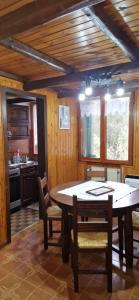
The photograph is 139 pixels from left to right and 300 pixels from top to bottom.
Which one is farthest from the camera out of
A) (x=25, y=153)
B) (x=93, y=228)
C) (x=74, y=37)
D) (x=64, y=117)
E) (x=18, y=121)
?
(x=25, y=153)

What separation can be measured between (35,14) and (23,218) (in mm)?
3415

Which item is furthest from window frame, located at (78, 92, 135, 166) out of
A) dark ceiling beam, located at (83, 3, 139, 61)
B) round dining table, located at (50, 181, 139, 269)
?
dark ceiling beam, located at (83, 3, 139, 61)

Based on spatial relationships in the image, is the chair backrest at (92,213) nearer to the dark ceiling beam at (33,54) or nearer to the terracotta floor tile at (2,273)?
the terracotta floor tile at (2,273)

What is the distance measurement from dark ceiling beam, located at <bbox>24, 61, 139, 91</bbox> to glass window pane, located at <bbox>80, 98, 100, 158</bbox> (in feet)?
5.50

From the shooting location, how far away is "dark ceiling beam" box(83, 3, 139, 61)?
149 centimetres

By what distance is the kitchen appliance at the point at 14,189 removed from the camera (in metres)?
4.18

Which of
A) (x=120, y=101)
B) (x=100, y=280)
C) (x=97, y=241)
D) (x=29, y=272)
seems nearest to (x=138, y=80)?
(x=120, y=101)

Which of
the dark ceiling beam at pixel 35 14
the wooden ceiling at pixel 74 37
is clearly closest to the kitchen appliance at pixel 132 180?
the wooden ceiling at pixel 74 37

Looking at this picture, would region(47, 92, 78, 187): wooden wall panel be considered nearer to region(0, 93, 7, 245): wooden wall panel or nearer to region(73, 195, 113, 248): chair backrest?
region(0, 93, 7, 245): wooden wall panel

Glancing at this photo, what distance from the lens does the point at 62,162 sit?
173 inches

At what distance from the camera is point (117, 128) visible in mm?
4363

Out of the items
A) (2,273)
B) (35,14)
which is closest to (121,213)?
(2,273)

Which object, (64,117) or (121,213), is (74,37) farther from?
(64,117)

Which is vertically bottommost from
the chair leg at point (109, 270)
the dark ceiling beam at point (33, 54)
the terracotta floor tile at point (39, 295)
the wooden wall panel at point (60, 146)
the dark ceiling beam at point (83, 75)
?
the terracotta floor tile at point (39, 295)
